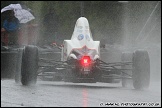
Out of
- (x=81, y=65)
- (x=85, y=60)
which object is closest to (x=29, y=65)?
(x=81, y=65)

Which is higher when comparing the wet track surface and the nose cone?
the nose cone

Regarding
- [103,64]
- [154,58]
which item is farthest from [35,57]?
[154,58]

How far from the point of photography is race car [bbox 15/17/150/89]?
18.4 metres

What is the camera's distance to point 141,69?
18.6m

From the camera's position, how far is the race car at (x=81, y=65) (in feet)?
60.4

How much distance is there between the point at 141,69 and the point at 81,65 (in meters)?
1.58

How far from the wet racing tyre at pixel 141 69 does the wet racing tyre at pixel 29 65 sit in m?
2.56

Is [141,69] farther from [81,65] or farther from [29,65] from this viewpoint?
[29,65]

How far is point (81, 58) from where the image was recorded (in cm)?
1916

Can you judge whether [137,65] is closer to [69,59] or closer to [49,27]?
[69,59]

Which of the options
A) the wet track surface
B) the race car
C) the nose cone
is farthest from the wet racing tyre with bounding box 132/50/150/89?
the nose cone

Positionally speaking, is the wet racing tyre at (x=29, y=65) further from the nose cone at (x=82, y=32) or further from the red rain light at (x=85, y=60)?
the nose cone at (x=82, y=32)

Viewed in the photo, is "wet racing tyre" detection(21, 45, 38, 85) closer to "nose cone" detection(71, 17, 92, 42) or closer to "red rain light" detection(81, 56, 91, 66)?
"red rain light" detection(81, 56, 91, 66)

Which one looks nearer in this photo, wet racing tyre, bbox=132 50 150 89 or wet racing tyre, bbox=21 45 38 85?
wet racing tyre, bbox=21 45 38 85
